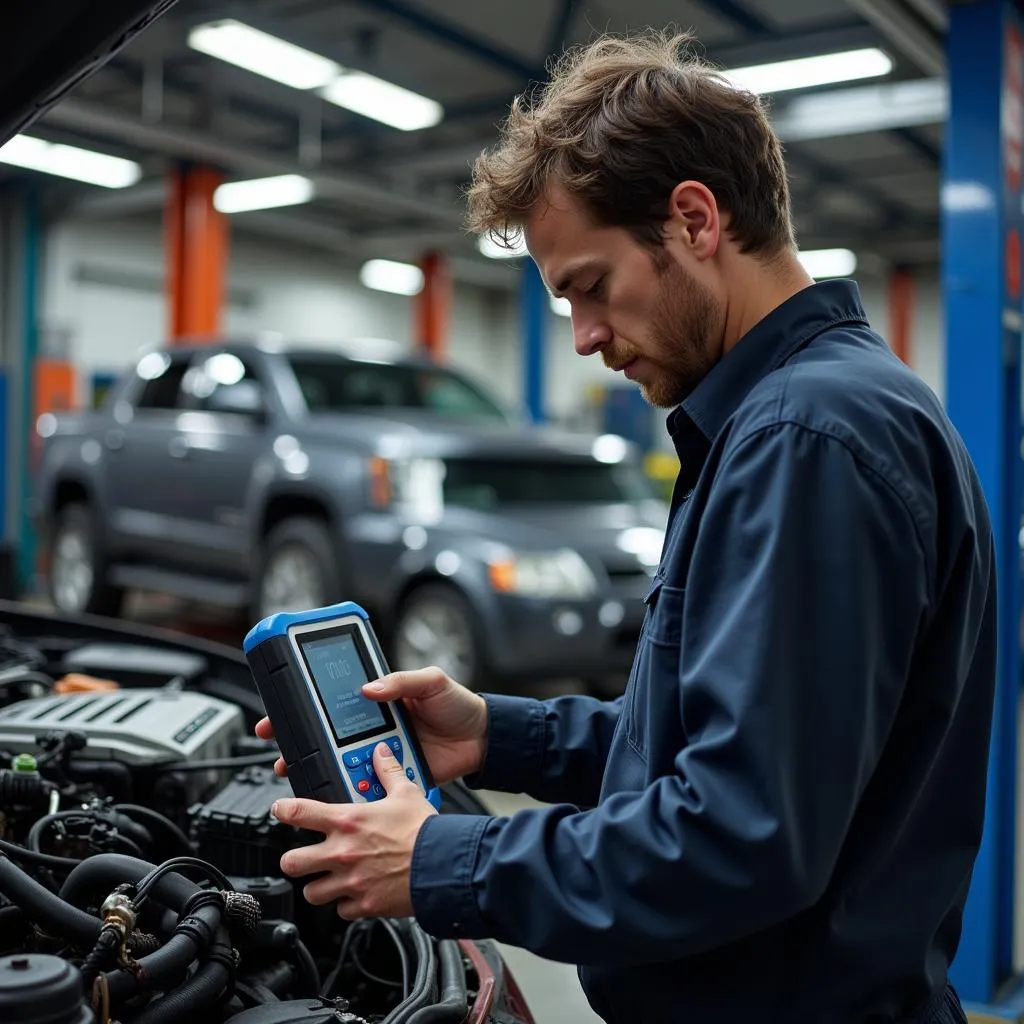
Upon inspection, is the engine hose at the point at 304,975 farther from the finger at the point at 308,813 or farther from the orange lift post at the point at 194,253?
Result: the orange lift post at the point at 194,253

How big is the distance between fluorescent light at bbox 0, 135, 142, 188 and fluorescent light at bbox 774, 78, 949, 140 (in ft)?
19.9

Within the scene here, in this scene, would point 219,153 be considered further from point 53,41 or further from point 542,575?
point 53,41

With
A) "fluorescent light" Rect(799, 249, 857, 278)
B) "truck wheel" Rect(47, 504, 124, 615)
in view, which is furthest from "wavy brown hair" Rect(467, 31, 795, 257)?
"fluorescent light" Rect(799, 249, 857, 278)

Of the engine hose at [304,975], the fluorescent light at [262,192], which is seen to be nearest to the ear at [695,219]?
the engine hose at [304,975]

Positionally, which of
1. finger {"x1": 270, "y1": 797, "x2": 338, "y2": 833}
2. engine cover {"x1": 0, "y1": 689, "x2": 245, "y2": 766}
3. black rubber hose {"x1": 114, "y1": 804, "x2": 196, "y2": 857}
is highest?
finger {"x1": 270, "y1": 797, "x2": 338, "y2": 833}

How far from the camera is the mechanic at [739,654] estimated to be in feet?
3.03

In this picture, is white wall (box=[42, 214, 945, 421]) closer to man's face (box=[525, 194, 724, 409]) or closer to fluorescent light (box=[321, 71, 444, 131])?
fluorescent light (box=[321, 71, 444, 131])

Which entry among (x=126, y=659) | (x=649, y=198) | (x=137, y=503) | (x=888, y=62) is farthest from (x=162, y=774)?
(x=888, y=62)

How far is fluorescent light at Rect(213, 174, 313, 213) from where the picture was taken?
11148 mm

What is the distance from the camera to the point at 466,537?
512cm

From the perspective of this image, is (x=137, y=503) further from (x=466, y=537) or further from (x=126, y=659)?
(x=126, y=659)

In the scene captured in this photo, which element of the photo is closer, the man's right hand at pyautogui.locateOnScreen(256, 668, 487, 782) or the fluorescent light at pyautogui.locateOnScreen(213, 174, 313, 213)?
the man's right hand at pyautogui.locateOnScreen(256, 668, 487, 782)

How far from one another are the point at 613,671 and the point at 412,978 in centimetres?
361

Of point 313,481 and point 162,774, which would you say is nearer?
point 162,774
